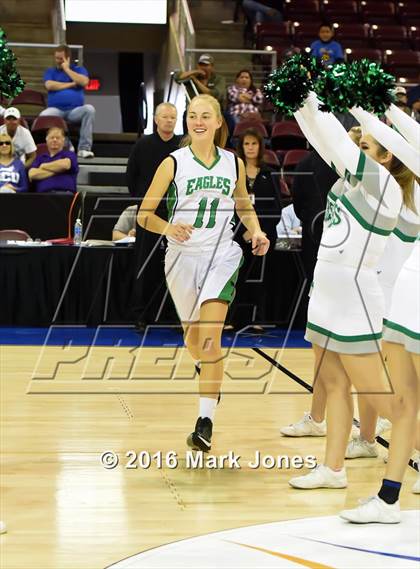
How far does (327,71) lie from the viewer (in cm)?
401

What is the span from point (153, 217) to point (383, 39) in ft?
39.3

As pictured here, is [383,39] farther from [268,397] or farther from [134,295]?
[268,397]

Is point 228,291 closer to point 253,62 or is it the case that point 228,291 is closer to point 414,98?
point 414,98

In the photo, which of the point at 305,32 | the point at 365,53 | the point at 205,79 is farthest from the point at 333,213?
the point at 305,32

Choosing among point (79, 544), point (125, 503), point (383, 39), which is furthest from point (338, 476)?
point (383, 39)

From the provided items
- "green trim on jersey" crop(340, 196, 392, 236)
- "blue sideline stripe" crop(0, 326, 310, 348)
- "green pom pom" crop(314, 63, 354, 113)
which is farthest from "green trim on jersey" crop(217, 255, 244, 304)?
"blue sideline stripe" crop(0, 326, 310, 348)

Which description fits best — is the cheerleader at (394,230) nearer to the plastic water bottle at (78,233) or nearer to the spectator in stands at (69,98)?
the plastic water bottle at (78,233)

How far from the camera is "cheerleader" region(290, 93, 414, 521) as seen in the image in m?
4.06

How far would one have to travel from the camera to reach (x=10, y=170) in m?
10.4

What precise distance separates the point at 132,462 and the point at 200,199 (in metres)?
1.33

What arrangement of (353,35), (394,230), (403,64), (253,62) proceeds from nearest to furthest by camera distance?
(394,230) → (253,62) → (403,64) → (353,35)

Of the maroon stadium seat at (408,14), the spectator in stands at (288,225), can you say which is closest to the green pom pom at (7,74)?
the spectator in stands at (288,225)

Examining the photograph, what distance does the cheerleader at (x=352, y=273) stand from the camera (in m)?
4.06

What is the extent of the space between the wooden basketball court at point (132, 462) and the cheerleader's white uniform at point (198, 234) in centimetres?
83
